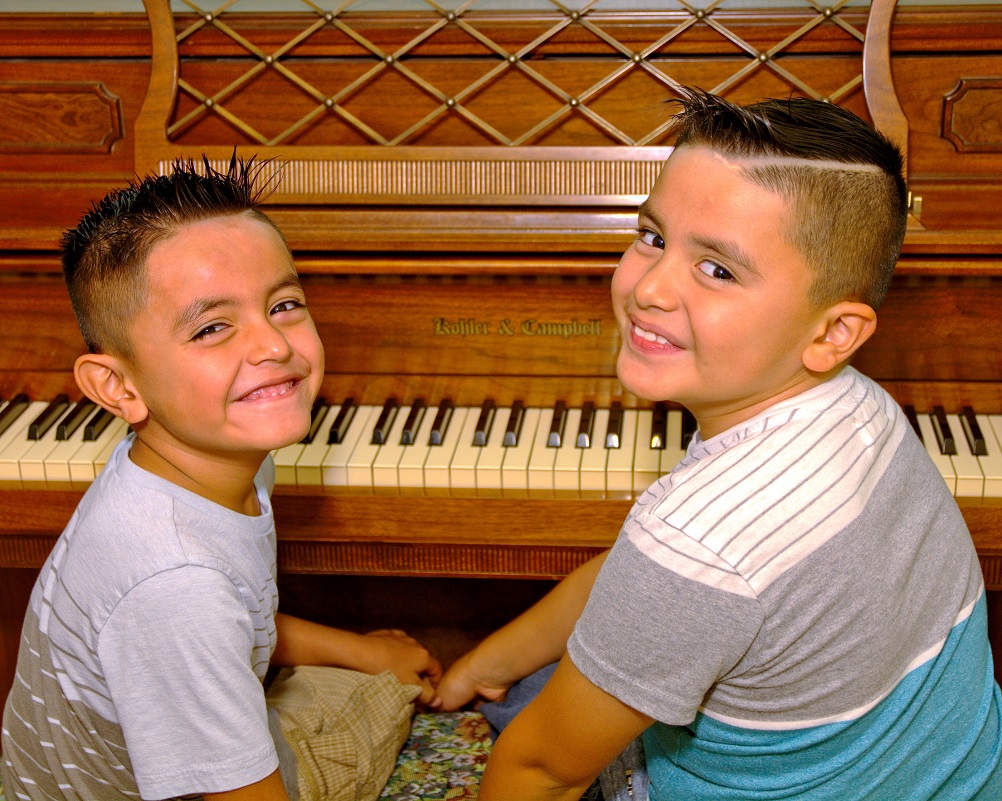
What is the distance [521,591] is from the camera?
250 cm

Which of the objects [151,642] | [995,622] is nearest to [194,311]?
[151,642]

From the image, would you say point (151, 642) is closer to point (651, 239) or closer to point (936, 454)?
point (651, 239)

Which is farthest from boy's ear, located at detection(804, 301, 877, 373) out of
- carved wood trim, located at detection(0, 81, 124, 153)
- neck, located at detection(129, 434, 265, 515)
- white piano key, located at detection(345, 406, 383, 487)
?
carved wood trim, located at detection(0, 81, 124, 153)

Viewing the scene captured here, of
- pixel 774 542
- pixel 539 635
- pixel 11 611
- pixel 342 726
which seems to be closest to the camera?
pixel 774 542

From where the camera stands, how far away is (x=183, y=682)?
1417mm

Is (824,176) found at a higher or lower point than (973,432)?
higher

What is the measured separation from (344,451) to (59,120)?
923 millimetres

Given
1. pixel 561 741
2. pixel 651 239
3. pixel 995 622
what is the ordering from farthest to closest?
pixel 995 622 < pixel 651 239 < pixel 561 741

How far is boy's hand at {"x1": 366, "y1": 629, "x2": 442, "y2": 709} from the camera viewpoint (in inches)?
85.0

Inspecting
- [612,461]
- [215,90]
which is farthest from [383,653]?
[215,90]

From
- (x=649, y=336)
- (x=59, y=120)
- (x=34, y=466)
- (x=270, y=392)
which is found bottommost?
(x=34, y=466)

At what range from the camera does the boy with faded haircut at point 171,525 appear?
1.42 m

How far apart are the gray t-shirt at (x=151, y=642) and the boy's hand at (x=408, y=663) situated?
601 millimetres

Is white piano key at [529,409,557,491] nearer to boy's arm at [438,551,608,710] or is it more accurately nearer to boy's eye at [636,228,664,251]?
boy's arm at [438,551,608,710]
